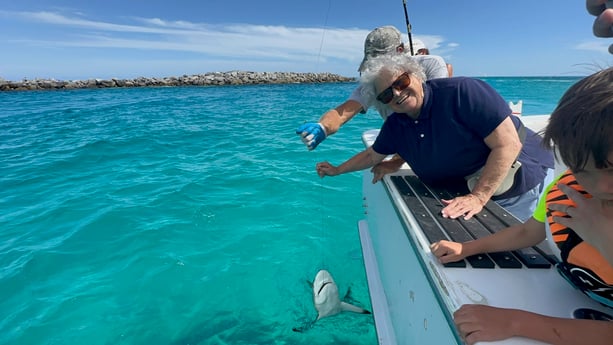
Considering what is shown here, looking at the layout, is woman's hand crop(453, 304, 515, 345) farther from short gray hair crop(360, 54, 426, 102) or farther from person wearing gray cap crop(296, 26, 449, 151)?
person wearing gray cap crop(296, 26, 449, 151)

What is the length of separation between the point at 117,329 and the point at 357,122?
11128 mm

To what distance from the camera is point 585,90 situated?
30.5 inches

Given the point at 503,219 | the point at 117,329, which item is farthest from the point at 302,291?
the point at 503,219

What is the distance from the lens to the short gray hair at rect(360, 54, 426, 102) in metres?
2.01

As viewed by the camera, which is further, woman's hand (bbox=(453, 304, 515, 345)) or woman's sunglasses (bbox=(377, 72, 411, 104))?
woman's sunglasses (bbox=(377, 72, 411, 104))

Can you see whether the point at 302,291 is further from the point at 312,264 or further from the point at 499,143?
the point at 499,143

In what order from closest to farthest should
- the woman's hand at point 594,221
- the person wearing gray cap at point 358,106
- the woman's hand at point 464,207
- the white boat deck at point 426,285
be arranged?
the woman's hand at point 594,221 < the white boat deck at point 426,285 < the woman's hand at point 464,207 < the person wearing gray cap at point 358,106

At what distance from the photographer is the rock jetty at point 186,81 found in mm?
41409

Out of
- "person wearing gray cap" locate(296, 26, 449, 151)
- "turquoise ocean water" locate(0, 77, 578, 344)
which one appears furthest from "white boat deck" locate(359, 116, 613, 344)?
"turquoise ocean water" locate(0, 77, 578, 344)

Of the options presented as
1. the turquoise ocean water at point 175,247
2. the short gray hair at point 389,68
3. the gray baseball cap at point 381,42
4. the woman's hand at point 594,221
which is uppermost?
the gray baseball cap at point 381,42

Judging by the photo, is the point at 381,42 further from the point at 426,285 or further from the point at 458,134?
the point at 426,285

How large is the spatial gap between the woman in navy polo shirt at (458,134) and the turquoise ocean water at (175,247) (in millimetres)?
1704

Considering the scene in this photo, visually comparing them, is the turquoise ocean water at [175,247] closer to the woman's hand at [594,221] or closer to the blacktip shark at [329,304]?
the blacktip shark at [329,304]

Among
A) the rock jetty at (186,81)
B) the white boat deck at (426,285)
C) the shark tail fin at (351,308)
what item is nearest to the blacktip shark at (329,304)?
the shark tail fin at (351,308)
